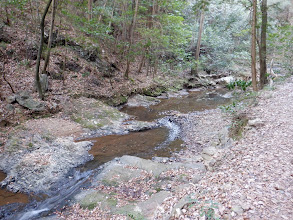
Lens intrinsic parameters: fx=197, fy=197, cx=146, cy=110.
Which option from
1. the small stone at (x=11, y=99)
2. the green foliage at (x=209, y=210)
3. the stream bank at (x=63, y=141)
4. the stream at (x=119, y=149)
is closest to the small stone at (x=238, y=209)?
the green foliage at (x=209, y=210)

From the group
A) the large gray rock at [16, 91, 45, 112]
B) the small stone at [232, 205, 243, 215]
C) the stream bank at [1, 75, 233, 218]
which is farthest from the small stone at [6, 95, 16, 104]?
the small stone at [232, 205, 243, 215]

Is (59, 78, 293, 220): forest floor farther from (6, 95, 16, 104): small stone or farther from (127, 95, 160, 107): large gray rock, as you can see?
(127, 95, 160, 107): large gray rock

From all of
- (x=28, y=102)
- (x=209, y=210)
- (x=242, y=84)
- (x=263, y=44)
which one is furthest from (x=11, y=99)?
(x=242, y=84)

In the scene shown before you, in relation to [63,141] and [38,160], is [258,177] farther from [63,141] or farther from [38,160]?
[63,141]

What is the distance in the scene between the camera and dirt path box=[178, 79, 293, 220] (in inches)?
117

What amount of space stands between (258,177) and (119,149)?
5.70 metres

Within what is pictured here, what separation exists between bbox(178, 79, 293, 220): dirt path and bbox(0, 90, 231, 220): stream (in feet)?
11.3

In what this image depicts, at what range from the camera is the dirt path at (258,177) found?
2973 millimetres

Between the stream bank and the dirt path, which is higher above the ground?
the dirt path

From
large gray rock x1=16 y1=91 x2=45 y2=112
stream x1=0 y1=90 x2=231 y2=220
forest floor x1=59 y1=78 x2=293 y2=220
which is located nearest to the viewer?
forest floor x1=59 y1=78 x2=293 y2=220

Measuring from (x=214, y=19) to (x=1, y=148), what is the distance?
33.8 meters

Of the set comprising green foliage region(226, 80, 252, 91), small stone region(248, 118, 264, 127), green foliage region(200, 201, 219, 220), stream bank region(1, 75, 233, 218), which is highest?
green foliage region(226, 80, 252, 91)

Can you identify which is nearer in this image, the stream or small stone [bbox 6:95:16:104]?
the stream

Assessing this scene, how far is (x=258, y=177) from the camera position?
388 centimetres
